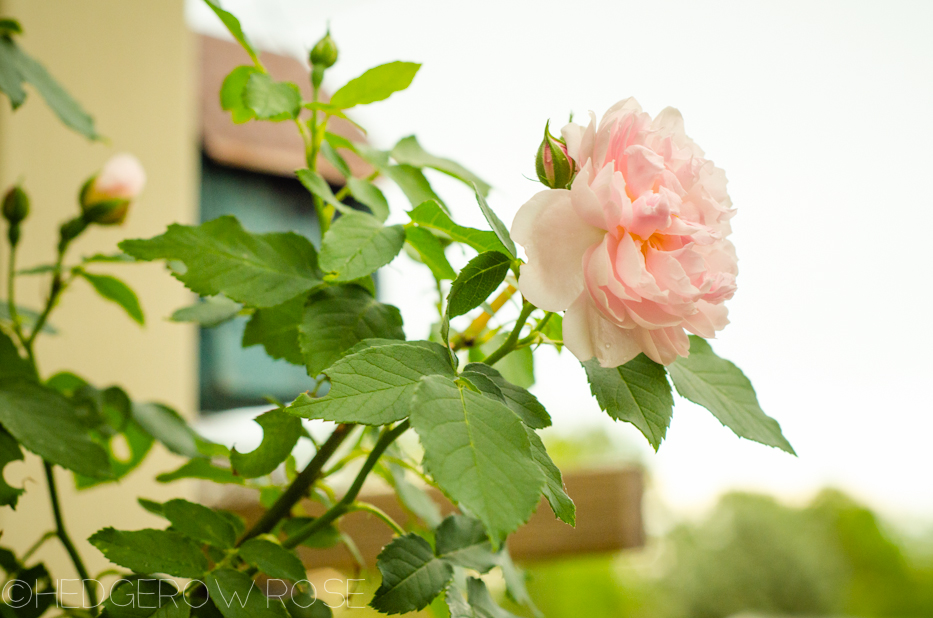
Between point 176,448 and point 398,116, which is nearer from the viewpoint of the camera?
point 176,448

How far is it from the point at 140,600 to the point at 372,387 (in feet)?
0.40

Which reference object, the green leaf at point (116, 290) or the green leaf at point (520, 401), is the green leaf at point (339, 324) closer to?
the green leaf at point (520, 401)

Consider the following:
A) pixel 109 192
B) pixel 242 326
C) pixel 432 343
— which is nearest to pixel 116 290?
pixel 109 192

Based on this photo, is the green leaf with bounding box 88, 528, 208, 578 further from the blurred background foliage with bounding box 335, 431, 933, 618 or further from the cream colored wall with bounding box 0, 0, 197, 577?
the blurred background foliage with bounding box 335, 431, 933, 618

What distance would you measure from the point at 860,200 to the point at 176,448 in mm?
2627

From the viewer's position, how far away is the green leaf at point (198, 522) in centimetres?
22

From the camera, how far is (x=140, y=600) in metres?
0.20

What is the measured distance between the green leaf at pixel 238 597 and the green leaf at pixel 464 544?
0.06 m

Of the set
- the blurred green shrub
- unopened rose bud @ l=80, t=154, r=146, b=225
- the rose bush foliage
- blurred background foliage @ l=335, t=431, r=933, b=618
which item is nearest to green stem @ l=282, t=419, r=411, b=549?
the rose bush foliage

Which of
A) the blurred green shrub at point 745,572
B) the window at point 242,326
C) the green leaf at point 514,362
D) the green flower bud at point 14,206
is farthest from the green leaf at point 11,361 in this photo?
the blurred green shrub at point 745,572

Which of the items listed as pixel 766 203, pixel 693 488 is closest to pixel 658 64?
pixel 766 203

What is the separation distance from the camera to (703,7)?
1.85m

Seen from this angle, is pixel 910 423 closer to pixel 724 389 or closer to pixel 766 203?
pixel 766 203

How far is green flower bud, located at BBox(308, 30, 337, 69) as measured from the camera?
27 centimetres
